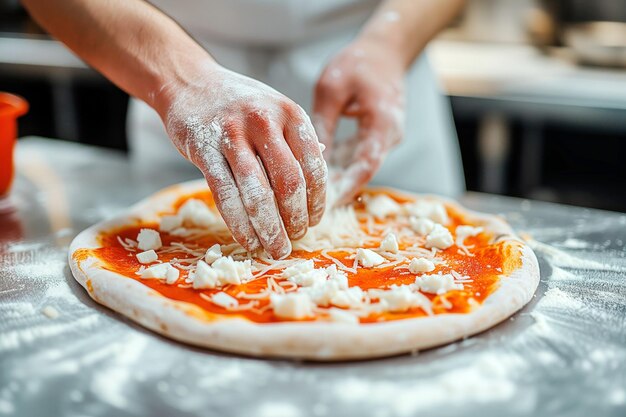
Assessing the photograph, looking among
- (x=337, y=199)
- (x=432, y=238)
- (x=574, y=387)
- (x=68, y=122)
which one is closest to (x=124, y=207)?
(x=337, y=199)

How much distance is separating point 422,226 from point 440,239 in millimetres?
97

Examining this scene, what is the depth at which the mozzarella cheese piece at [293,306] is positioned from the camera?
1.02 m

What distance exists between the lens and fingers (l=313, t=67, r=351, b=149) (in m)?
1.57

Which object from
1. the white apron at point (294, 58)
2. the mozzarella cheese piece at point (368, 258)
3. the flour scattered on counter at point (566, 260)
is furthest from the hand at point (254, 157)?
the white apron at point (294, 58)

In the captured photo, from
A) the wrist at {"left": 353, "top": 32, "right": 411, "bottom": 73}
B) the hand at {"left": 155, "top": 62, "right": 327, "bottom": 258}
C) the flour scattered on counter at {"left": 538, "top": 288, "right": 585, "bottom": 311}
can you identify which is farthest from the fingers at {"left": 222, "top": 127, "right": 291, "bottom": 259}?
the wrist at {"left": 353, "top": 32, "right": 411, "bottom": 73}

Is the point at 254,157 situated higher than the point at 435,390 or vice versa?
the point at 254,157

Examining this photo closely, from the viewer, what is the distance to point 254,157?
119 cm

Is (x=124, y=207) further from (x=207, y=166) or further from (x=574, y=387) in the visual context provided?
(x=574, y=387)

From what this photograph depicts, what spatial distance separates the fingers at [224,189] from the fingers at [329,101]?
1.34 feet

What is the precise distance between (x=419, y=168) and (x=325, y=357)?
112 centimetres

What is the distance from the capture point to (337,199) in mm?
1471

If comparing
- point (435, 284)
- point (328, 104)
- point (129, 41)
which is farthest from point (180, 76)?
point (435, 284)

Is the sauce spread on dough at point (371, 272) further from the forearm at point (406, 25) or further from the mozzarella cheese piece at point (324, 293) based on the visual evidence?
the forearm at point (406, 25)

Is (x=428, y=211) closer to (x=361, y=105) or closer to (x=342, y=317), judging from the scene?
(x=361, y=105)
